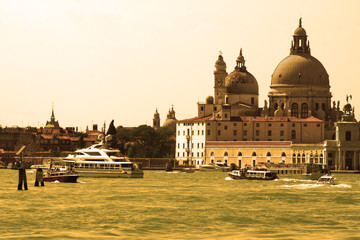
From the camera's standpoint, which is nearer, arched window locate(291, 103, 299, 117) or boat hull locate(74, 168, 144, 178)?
boat hull locate(74, 168, 144, 178)

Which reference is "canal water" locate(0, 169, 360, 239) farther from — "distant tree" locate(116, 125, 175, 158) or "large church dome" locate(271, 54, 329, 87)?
"large church dome" locate(271, 54, 329, 87)

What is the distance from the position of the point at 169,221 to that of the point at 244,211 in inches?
249

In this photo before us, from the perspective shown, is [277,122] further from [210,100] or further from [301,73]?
[210,100]

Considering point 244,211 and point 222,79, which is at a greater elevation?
point 222,79

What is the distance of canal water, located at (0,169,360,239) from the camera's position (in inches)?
1614

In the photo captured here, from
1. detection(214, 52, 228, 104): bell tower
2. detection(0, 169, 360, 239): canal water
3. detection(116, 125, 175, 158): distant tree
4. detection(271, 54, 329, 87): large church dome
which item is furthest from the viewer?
detection(214, 52, 228, 104): bell tower

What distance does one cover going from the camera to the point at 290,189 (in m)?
71.6

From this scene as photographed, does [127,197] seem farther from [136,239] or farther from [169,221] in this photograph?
[136,239]

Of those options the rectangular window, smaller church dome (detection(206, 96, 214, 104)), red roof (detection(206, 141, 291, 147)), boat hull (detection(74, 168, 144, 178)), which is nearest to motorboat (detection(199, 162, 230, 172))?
red roof (detection(206, 141, 291, 147))

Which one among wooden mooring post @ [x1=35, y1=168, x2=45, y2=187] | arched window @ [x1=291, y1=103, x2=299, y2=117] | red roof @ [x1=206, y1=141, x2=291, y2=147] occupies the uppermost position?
arched window @ [x1=291, y1=103, x2=299, y2=117]

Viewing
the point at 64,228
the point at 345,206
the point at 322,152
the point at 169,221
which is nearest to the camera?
the point at 64,228

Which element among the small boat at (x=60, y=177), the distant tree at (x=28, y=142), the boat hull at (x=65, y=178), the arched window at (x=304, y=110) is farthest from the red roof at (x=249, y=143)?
the boat hull at (x=65, y=178)

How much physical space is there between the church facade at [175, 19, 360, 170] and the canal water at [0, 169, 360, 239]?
7063 cm

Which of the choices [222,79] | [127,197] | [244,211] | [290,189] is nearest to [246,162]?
[222,79]
